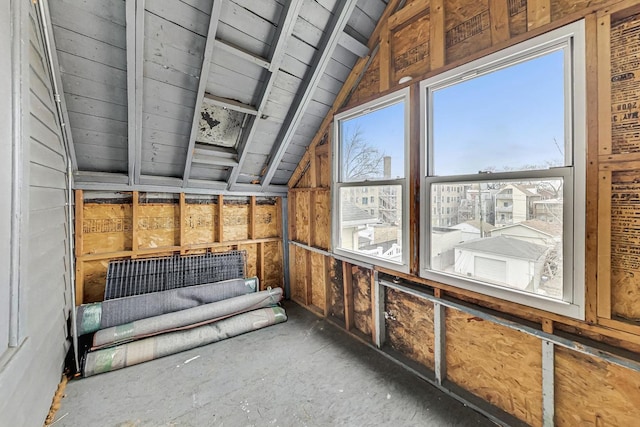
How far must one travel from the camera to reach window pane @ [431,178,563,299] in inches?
52.7

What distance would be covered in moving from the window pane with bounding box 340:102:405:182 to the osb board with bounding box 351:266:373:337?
951 mm

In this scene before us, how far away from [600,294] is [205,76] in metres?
2.69

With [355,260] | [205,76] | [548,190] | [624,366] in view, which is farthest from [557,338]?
[205,76]

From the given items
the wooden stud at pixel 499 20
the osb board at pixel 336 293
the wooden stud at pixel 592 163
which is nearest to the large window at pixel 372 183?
the osb board at pixel 336 293

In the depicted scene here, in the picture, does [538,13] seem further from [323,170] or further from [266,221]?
[266,221]

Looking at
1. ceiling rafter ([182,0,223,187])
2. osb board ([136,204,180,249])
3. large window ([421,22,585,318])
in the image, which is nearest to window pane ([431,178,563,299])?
large window ([421,22,585,318])

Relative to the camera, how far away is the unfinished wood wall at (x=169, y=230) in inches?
99.8

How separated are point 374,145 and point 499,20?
1.12 meters

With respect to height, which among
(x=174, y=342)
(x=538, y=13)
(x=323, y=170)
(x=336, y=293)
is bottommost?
(x=174, y=342)

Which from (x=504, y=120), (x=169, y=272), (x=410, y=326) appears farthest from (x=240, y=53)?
(x=410, y=326)

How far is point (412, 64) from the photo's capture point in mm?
1951

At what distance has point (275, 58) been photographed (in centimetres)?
194

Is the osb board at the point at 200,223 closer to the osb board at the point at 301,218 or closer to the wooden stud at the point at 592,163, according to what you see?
the osb board at the point at 301,218

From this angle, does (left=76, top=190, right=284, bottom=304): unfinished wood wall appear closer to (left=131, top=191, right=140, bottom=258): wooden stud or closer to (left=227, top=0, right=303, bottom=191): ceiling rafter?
(left=131, top=191, right=140, bottom=258): wooden stud
